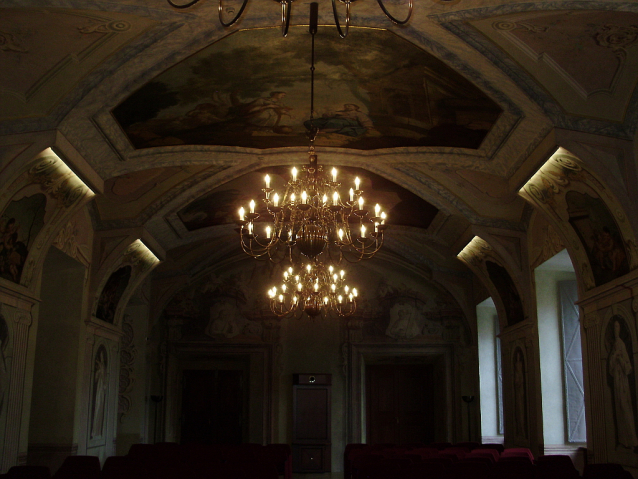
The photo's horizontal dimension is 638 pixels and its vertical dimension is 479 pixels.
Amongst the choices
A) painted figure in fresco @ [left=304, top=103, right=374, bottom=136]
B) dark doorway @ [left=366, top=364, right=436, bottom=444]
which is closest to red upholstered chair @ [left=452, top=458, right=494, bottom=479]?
painted figure in fresco @ [left=304, top=103, right=374, bottom=136]

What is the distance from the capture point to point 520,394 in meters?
13.4

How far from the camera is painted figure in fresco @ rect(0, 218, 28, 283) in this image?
9273 mm

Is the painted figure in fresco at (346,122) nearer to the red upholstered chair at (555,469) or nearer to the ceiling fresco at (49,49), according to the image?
the ceiling fresco at (49,49)

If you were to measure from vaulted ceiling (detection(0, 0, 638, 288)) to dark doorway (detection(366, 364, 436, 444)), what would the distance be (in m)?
8.26

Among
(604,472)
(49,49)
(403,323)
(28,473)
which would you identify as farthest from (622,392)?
(403,323)

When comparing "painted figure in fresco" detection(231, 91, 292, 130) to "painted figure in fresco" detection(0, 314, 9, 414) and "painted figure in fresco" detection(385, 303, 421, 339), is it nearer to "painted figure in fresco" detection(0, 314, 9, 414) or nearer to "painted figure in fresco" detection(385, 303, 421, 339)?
"painted figure in fresco" detection(0, 314, 9, 414)

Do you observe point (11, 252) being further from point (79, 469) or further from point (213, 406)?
point (213, 406)

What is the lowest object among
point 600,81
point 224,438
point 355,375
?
point 224,438

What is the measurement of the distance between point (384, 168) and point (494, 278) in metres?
3.87

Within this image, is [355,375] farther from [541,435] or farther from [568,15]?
[568,15]

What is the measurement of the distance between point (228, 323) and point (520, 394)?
8307mm

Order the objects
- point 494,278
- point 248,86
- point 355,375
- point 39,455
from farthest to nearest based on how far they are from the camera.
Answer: point 355,375 < point 494,278 < point 39,455 < point 248,86

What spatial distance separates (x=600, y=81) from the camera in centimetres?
790

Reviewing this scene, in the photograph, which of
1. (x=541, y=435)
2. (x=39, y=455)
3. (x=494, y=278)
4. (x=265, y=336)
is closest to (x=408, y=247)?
(x=494, y=278)
